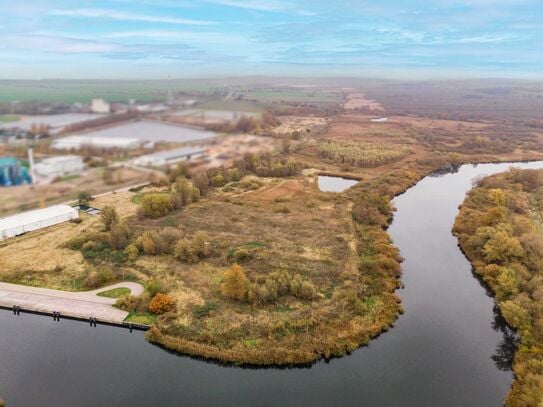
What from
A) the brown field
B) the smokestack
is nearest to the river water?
the smokestack

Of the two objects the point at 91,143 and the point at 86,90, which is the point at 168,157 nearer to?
the point at 91,143

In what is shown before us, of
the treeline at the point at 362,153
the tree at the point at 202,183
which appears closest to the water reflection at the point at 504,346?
the tree at the point at 202,183

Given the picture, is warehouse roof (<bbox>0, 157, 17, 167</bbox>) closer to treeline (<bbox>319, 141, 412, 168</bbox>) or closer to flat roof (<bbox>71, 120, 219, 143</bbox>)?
flat roof (<bbox>71, 120, 219, 143</bbox>)

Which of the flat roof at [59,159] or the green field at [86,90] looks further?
the green field at [86,90]

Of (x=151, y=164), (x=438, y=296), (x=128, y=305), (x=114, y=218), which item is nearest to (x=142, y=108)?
(x=151, y=164)

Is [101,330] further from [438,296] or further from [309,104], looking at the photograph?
[309,104]

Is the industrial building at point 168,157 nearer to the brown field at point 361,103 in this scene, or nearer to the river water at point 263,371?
the river water at point 263,371
